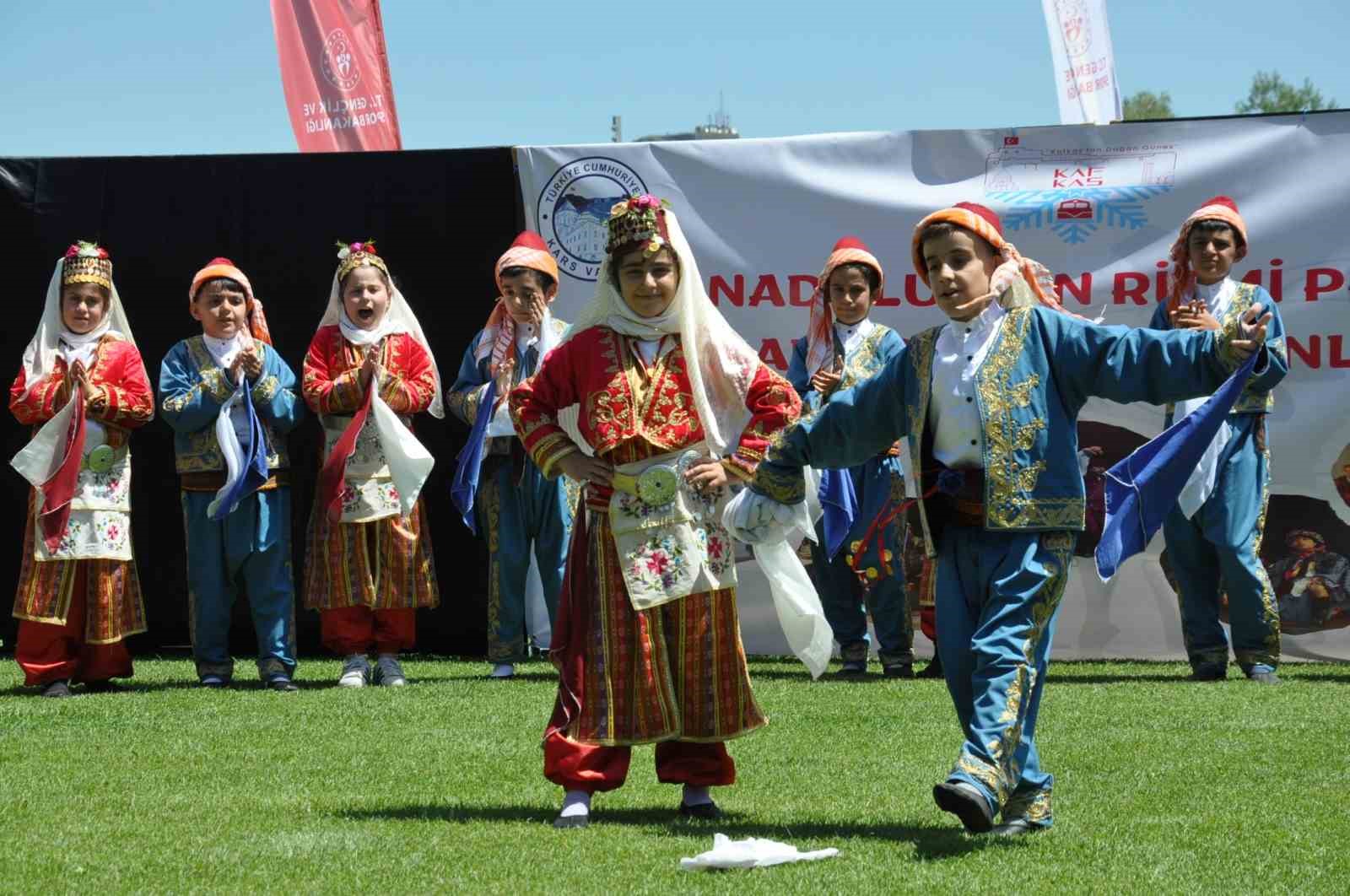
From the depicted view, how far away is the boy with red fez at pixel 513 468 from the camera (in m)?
7.99

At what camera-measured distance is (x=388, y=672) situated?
7918mm

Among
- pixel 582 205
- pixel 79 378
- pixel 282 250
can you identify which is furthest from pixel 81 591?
pixel 582 205

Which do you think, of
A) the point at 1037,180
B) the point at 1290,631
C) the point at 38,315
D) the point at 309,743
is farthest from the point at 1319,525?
the point at 38,315

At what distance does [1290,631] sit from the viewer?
8414 millimetres

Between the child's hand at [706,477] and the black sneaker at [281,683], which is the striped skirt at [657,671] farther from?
the black sneaker at [281,683]

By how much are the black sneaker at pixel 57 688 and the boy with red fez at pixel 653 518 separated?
346 cm

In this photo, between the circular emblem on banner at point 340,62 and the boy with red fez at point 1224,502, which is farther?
the circular emblem on banner at point 340,62

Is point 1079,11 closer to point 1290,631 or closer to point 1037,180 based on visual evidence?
point 1037,180

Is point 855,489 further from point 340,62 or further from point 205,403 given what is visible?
point 340,62

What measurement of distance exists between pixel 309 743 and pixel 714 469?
80.8 inches

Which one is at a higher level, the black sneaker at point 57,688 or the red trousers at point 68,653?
the red trousers at point 68,653

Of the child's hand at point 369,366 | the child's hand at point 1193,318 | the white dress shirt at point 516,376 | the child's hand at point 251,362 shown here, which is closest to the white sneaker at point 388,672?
the white dress shirt at point 516,376

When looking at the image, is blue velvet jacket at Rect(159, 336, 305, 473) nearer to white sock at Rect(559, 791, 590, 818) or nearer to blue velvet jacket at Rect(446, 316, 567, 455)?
blue velvet jacket at Rect(446, 316, 567, 455)

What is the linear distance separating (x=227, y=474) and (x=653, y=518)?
139 inches
